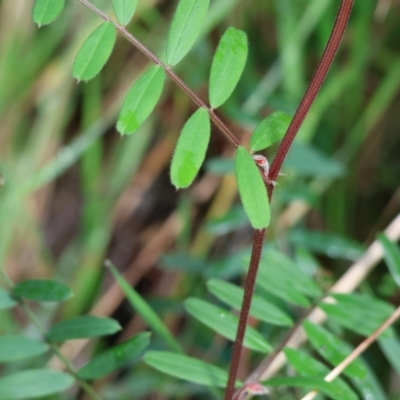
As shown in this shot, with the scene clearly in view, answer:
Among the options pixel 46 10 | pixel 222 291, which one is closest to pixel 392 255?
pixel 222 291

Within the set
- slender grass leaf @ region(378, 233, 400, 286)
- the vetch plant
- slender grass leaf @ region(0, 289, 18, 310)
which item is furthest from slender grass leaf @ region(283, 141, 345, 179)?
slender grass leaf @ region(0, 289, 18, 310)

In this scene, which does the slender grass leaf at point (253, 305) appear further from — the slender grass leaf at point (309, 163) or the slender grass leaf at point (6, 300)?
the slender grass leaf at point (309, 163)

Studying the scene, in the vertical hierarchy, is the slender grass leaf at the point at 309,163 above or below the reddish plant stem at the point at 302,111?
below

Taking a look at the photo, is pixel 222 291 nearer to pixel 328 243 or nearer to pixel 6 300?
pixel 6 300

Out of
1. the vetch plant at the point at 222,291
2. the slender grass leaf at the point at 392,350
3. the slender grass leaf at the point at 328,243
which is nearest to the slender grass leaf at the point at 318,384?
the vetch plant at the point at 222,291

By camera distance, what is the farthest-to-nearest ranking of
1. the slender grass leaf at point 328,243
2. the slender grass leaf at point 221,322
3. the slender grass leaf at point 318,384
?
the slender grass leaf at point 328,243
the slender grass leaf at point 221,322
the slender grass leaf at point 318,384

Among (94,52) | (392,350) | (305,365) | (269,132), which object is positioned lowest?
(392,350)

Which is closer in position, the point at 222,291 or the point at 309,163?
the point at 222,291

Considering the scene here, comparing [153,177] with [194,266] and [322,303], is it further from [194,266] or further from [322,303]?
[322,303]
